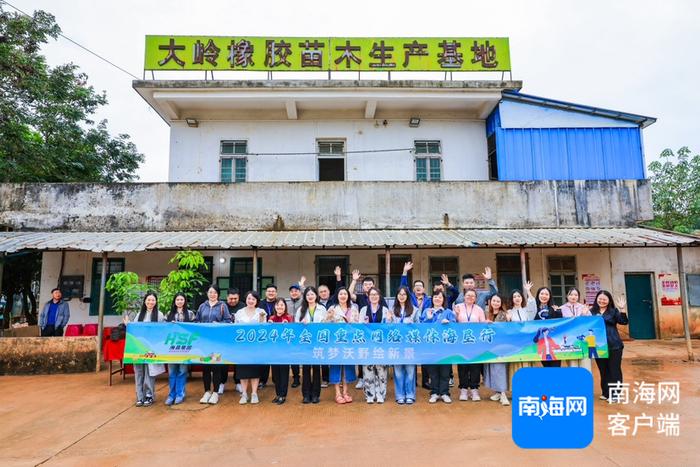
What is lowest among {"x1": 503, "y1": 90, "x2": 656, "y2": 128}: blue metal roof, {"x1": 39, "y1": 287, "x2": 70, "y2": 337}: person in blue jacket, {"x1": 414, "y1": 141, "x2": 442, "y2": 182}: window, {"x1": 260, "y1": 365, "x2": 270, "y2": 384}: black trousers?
{"x1": 260, "y1": 365, "x2": 270, "y2": 384}: black trousers

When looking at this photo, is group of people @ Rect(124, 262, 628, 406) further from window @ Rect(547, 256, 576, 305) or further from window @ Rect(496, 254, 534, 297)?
window @ Rect(547, 256, 576, 305)

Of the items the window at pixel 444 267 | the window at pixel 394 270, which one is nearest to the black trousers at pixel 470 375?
the window at pixel 394 270

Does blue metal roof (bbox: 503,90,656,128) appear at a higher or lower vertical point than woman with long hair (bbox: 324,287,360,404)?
higher

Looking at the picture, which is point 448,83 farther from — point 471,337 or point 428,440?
point 428,440

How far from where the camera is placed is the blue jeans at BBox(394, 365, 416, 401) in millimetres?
5578

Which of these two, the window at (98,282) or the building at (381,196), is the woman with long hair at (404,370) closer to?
the building at (381,196)

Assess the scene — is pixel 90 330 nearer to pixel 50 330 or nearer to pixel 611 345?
pixel 50 330

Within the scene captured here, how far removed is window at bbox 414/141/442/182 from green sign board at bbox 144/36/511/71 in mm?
2137

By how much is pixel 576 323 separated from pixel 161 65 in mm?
11118

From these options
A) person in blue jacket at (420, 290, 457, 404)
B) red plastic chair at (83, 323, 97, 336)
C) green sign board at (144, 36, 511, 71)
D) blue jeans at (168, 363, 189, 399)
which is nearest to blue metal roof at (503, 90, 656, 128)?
green sign board at (144, 36, 511, 71)

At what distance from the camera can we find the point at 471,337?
5.62 m

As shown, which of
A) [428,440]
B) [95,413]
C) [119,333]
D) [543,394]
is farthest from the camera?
[119,333]

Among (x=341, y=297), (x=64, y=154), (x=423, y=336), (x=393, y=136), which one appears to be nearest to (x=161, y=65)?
(x=64, y=154)

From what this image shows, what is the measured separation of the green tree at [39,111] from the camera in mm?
11102
